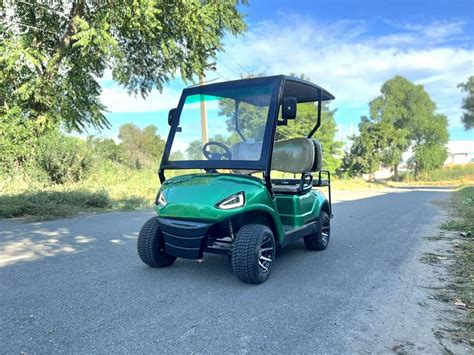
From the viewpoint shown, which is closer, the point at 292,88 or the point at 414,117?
the point at 292,88

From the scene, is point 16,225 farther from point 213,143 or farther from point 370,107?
point 370,107

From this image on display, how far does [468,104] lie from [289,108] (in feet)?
145

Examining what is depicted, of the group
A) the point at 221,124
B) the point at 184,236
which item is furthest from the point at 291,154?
the point at 184,236

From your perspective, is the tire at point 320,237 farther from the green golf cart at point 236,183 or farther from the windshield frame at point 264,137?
the windshield frame at point 264,137

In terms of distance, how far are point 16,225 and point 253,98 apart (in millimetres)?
5906

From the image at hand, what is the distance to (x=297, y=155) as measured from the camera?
222 inches

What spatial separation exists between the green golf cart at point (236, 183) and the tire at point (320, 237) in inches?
0.6

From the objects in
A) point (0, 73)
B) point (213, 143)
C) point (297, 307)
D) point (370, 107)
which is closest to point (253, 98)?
point (213, 143)

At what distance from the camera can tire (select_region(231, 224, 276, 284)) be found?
3811 millimetres

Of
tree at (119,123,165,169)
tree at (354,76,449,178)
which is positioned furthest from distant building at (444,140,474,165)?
tree at (119,123,165,169)

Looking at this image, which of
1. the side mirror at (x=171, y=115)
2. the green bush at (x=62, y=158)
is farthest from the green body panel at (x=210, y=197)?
the green bush at (x=62, y=158)

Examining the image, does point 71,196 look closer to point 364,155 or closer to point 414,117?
point 364,155

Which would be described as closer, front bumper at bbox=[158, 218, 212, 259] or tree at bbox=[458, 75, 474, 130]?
front bumper at bbox=[158, 218, 212, 259]

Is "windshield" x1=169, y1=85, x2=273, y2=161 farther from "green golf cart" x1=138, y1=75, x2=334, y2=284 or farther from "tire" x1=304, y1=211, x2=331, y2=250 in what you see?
"tire" x1=304, y1=211, x2=331, y2=250
